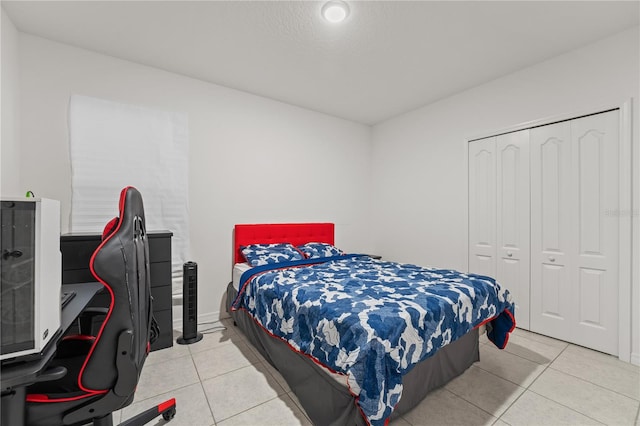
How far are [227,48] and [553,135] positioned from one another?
3.36m

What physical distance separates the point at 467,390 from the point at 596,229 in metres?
1.97

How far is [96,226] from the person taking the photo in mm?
2674

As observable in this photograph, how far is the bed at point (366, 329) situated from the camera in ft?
4.68

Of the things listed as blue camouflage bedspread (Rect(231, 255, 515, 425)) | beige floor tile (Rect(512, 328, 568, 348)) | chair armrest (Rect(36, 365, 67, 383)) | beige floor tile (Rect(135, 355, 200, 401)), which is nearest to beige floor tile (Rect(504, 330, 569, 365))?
beige floor tile (Rect(512, 328, 568, 348))

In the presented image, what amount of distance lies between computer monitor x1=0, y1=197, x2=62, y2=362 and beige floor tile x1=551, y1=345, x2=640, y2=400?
10.9ft

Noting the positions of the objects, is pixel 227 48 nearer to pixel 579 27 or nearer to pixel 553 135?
pixel 579 27

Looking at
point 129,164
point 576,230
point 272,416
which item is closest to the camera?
point 272,416

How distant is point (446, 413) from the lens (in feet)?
5.73

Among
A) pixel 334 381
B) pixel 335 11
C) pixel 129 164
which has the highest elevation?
pixel 335 11

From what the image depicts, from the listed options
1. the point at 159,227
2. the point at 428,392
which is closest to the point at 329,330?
the point at 428,392

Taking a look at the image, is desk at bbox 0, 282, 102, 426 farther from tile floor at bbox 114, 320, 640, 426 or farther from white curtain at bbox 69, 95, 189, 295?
white curtain at bbox 69, 95, 189, 295

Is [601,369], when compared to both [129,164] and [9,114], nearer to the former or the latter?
[129,164]

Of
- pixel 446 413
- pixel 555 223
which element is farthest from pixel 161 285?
pixel 555 223

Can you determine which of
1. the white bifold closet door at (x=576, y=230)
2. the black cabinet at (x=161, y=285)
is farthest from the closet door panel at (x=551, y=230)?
A: the black cabinet at (x=161, y=285)
